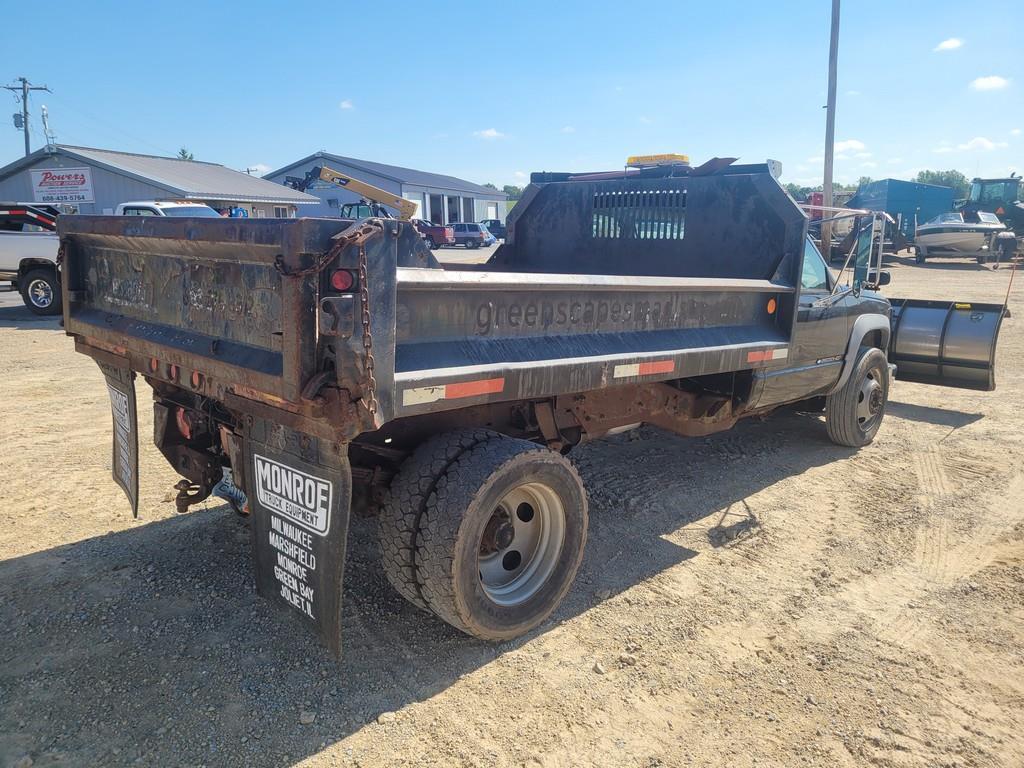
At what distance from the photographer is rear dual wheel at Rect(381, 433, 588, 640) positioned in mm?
2855

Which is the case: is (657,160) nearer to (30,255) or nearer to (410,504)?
(410,504)

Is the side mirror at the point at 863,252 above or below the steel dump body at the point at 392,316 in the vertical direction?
above

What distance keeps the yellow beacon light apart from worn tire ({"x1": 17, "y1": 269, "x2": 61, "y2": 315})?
12645 mm

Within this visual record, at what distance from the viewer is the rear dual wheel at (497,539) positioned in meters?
2.86

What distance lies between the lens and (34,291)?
1365cm

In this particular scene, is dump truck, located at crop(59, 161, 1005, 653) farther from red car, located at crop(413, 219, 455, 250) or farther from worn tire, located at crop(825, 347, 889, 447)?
red car, located at crop(413, 219, 455, 250)

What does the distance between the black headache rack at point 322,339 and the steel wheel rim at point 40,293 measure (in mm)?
11839

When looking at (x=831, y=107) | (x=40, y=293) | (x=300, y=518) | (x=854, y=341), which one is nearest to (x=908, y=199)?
(x=831, y=107)

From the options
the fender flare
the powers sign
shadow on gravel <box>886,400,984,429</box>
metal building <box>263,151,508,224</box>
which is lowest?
shadow on gravel <box>886,400,984,429</box>

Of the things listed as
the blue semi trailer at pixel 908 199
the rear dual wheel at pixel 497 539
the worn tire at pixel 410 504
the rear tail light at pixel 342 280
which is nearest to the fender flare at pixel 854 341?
the rear dual wheel at pixel 497 539

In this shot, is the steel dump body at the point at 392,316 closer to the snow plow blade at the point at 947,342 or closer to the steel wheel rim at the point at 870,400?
the steel wheel rim at the point at 870,400

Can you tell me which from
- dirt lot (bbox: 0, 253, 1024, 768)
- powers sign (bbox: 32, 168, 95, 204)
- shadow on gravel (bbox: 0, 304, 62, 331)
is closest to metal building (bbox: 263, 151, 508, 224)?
powers sign (bbox: 32, 168, 95, 204)

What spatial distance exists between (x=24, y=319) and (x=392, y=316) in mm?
13863

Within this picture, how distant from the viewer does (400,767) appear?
250 cm
